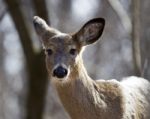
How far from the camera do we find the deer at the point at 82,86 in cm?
1053

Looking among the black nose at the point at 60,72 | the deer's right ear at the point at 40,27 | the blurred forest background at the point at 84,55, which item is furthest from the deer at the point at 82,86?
the blurred forest background at the point at 84,55

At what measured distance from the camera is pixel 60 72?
1026 cm

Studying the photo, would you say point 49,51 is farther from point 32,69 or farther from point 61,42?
point 32,69

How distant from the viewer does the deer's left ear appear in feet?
35.8

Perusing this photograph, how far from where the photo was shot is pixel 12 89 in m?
31.2

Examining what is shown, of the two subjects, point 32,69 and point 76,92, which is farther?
point 32,69

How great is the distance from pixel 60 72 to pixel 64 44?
21.1 inches

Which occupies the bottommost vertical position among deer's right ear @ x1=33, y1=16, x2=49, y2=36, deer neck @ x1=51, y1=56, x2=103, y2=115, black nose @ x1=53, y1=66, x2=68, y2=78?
deer neck @ x1=51, y1=56, x2=103, y2=115

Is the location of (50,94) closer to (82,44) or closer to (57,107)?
(57,107)

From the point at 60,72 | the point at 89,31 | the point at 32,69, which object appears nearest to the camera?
the point at 60,72

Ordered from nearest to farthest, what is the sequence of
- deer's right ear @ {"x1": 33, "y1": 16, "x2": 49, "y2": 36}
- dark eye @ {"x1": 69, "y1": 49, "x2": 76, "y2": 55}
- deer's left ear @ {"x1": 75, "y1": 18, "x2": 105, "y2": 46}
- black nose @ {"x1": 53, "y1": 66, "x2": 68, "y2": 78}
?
1. black nose @ {"x1": 53, "y1": 66, "x2": 68, "y2": 78}
2. dark eye @ {"x1": 69, "y1": 49, "x2": 76, "y2": 55}
3. deer's left ear @ {"x1": 75, "y1": 18, "x2": 105, "y2": 46}
4. deer's right ear @ {"x1": 33, "y1": 16, "x2": 49, "y2": 36}

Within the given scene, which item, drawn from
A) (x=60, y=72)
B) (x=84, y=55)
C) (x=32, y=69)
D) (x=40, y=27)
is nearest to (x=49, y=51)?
(x=60, y=72)

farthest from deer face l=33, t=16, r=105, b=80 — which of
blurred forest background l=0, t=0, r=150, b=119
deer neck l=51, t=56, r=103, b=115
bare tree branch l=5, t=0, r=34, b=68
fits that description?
blurred forest background l=0, t=0, r=150, b=119

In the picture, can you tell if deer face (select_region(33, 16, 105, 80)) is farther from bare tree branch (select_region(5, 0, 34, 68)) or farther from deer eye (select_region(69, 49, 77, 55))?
bare tree branch (select_region(5, 0, 34, 68))
